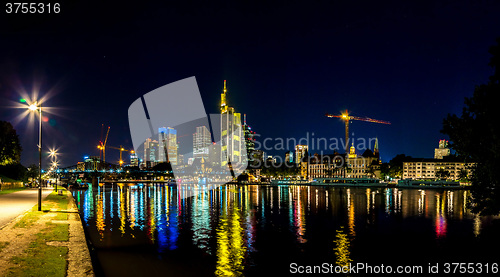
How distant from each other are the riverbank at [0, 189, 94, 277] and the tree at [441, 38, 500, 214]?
16328 millimetres

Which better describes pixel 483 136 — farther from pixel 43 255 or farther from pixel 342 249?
pixel 43 255

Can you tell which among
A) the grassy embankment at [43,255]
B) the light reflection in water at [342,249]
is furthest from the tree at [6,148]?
the light reflection in water at [342,249]

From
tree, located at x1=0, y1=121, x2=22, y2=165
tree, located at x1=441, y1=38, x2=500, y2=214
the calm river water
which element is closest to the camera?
tree, located at x1=441, y1=38, x2=500, y2=214

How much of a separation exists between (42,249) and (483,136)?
63.7 feet

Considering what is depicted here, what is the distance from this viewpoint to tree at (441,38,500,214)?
49.7 ft

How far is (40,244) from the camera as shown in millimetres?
16516

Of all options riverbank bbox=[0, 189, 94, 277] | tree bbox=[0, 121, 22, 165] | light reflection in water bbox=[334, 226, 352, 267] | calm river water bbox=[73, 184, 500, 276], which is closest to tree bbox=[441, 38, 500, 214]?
calm river water bbox=[73, 184, 500, 276]

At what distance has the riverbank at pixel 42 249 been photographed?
12852 millimetres

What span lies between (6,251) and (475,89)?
2083 cm

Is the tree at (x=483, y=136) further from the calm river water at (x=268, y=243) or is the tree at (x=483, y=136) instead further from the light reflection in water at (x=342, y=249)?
the light reflection in water at (x=342, y=249)

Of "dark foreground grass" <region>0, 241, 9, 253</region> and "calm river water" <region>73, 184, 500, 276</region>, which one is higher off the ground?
"dark foreground grass" <region>0, 241, 9, 253</region>

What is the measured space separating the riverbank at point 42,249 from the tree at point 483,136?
1633 cm

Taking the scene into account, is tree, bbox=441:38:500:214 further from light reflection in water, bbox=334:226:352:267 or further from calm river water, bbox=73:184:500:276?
light reflection in water, bbox=334:226:352:267

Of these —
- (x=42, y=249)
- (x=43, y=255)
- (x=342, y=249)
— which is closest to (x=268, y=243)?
(x=342, y=249)
